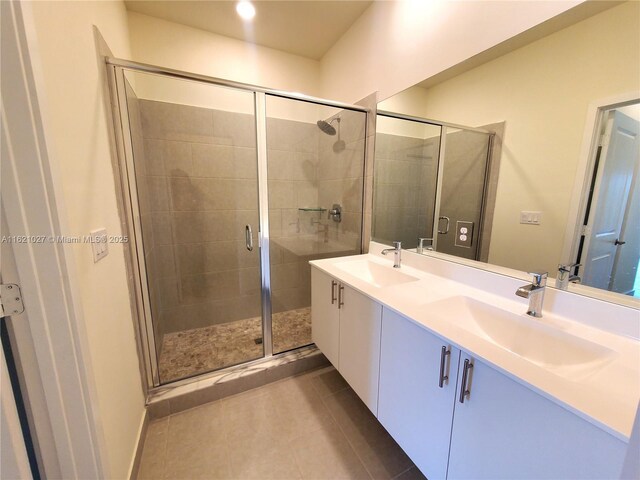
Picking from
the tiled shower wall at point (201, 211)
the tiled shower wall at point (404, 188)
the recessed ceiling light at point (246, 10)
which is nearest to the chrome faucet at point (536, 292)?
the tiled shower wall at point (404, 188)

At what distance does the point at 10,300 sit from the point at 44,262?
0.39 ft

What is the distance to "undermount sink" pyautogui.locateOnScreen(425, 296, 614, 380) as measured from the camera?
2.72 feet

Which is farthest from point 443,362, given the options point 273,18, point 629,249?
point 273,18

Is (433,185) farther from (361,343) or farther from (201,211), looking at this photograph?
(201,211)

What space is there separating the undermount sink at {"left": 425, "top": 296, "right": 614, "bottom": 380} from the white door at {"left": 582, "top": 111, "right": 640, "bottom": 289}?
270 mm

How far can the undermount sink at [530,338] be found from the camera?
83 centimetres

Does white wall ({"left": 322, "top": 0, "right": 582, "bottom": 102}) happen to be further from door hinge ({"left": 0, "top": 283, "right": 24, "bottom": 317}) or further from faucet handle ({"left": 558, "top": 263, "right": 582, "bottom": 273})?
door hinge ({"left": 0, "top": 283, "right": 24, "bottom": 317})

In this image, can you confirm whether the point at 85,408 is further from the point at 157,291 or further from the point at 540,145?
the point at 540,145

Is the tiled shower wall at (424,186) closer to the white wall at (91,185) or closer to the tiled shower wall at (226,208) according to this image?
the tiled shower wall at (226,208)

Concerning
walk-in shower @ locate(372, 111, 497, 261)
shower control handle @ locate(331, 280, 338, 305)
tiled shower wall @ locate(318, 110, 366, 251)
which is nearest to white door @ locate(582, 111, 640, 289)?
walk-in shower @ locate(372, 111, 497, 261)

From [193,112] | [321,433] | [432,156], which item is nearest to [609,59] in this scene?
[432,156]

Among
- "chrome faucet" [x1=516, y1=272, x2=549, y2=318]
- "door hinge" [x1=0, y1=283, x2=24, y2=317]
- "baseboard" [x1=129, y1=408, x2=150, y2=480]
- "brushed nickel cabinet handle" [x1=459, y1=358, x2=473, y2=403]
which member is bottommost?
"baseboard" [x1=129, y1=408, x2=150, y2=480]

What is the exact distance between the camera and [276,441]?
140cm

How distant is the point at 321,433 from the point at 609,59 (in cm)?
207
